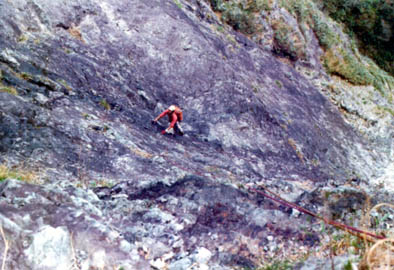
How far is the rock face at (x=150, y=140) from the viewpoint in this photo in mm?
4078

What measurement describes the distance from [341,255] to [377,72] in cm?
2213

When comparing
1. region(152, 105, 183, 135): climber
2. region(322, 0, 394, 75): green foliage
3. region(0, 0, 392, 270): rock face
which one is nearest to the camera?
region(0, 0, 392, 270): rock face

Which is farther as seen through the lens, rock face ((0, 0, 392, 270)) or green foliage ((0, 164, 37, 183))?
green foliage ((0, 164, 37, 183))

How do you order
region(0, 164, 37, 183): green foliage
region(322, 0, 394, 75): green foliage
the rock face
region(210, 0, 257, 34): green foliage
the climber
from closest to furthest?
1. the rock face
2. region(0, 164, 37, 183): green foliage
3. the climber
4. region(210, 0, 257, 34): green foliage
5. region(322, 0, 394, 75): green foliage

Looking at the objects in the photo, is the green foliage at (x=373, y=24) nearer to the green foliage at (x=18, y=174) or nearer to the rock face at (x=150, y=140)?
the rock face at (x=150, y=140)

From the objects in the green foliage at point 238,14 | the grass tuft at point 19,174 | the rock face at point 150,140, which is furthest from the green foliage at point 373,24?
the grass tuft at point 19,174

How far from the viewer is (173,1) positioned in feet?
44.7

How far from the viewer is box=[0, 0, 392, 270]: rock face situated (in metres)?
4.08

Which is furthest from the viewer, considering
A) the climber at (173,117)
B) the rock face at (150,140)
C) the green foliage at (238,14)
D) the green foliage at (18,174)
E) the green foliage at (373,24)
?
the green foliage at (373,24)

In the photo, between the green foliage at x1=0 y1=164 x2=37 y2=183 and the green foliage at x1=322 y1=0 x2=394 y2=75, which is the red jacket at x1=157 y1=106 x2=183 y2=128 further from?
the green foliage at x1=322 y1=0 x2=394 y2=75

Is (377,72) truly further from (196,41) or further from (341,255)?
(341,255)

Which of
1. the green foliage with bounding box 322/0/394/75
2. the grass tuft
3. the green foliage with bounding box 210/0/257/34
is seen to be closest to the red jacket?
the grass tuft

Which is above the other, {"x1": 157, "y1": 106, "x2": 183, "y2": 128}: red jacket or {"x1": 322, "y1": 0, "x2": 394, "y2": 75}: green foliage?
{"x1": 322, "y1": 0, "x2": 394, "y2": 75}: green foliage

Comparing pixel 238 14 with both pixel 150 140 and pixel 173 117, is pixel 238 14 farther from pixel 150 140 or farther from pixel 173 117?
pixel 150 140
